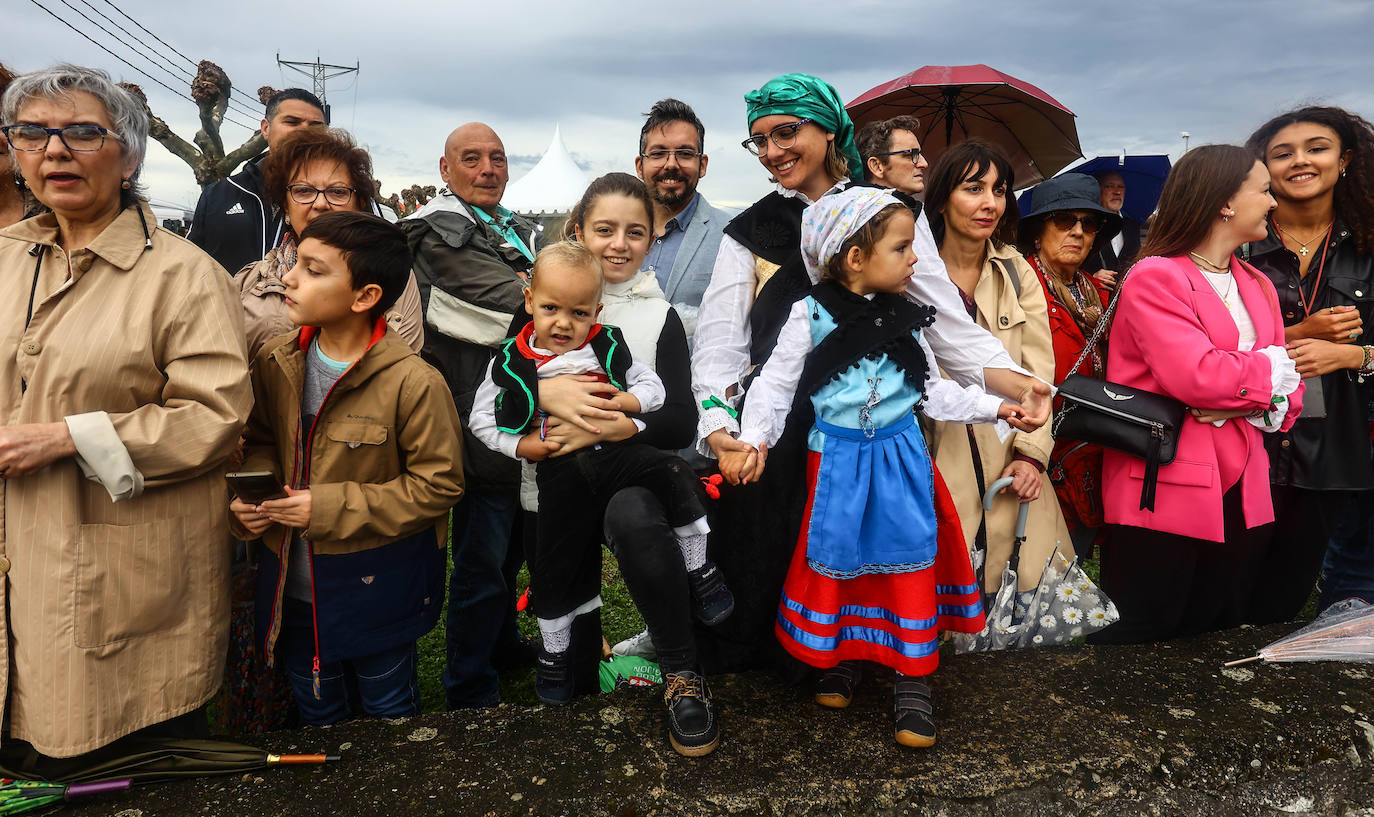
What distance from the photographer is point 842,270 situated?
2.29 m

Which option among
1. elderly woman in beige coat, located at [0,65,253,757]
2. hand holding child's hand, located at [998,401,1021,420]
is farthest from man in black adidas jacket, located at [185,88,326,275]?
hand holding child's hand, located at [998,401,1021,420]

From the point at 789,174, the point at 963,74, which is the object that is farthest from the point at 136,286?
the point at 963,74

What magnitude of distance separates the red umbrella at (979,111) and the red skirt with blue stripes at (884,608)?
12.1 ft

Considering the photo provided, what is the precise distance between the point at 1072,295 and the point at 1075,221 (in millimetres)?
369

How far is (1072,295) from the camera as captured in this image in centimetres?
364

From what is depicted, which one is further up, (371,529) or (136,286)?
(136,286)

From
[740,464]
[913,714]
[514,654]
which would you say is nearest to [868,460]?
[740,464]

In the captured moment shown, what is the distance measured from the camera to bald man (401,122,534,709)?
119 inches

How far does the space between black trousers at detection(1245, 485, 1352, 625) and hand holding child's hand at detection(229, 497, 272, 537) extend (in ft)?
11.9

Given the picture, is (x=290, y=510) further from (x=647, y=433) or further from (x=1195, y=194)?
(x=1195, y=194)

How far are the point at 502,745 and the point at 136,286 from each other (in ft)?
5.22

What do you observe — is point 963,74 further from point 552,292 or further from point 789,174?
point 552,292

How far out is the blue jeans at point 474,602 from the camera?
317 centimetres

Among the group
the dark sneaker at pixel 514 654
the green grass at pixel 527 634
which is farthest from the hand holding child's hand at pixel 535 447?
the dark sneaker at pixel 514 654
